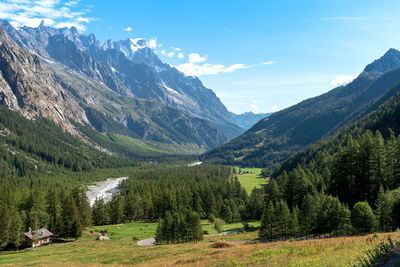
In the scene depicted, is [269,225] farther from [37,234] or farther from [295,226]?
[37,234]

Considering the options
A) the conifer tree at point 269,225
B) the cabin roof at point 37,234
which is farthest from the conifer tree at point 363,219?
the cabin roof at point 37,234

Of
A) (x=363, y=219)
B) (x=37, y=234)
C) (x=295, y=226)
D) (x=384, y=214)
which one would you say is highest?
(x=384, y=214)

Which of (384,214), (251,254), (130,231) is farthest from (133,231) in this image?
(384,214)

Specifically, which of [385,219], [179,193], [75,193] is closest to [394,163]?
[385,219]

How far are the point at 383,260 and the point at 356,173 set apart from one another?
6155 centimetres

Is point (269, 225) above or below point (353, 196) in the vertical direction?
below

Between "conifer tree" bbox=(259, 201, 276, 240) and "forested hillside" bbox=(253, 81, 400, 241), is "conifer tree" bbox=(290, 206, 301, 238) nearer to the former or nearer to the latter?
"forested hillside" bbox=(253, 81, 400, 241)

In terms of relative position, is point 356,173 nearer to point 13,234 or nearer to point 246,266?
point 246,266

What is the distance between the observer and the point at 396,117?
165125mm

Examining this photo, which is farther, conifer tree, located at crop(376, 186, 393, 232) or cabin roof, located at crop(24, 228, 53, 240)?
cabin roof, located at crop(24, 228, 53, 240)

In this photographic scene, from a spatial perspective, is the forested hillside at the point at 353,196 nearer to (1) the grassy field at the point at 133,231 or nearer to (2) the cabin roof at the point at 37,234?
(1) the grassy field at the point at 133,231

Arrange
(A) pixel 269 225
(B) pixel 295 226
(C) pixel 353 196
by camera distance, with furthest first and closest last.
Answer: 1. (C) pixel 353 196
2. (A) pixel 269 225
3. (B) pixel 295 226

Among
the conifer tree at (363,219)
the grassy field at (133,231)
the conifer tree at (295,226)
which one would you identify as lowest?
the grassy field at (133,231)

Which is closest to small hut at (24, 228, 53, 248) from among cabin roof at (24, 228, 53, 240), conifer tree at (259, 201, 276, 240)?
cabin roof at (24, 228, 53, 240)
